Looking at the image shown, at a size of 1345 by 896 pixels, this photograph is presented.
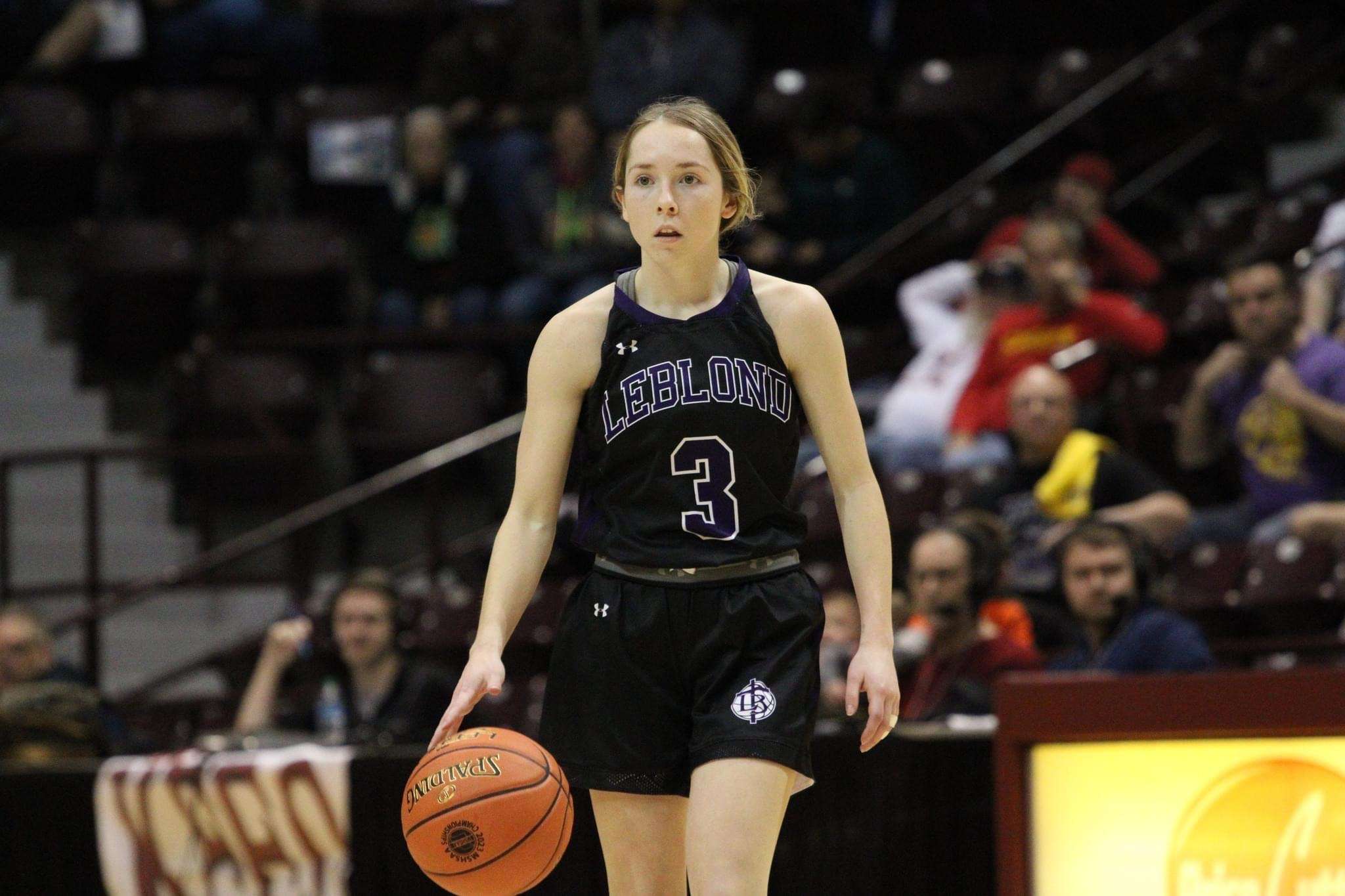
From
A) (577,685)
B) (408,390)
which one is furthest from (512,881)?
(408,390)

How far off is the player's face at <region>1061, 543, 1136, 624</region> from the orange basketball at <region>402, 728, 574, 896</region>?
2.97m

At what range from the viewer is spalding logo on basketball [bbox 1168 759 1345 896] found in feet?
15.4

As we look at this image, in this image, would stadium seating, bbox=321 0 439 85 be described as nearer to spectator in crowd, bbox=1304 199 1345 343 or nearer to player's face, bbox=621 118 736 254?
spectator in crowd, bbox=1304 199 1345 343

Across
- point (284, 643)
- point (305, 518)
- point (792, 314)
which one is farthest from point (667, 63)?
point (792, 314)

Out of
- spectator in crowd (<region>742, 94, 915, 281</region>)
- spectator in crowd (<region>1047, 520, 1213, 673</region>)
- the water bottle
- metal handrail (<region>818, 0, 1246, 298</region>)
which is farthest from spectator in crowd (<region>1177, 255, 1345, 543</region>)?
the water bottle

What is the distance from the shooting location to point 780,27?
11797mm

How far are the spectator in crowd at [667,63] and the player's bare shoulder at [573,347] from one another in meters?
7.31

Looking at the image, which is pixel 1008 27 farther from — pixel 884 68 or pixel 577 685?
pixel 577 685

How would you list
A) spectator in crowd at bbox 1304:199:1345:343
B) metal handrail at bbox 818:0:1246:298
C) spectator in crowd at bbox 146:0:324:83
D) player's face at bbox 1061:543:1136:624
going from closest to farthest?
player's face at bbox 1061:543:1136:624 → spectator in crowd at bbox 1304:199:1345:343 → metal handrail at bbox 818:0:1246:298 → spectator in crowd at bbox 146:0:324:83

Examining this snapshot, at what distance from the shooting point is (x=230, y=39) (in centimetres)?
1223

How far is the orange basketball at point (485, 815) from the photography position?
11.3 ft

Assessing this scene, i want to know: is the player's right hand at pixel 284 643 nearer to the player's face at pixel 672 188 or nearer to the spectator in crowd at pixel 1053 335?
the spectator in crowd at pixel 1053 335

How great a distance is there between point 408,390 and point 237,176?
2.33m

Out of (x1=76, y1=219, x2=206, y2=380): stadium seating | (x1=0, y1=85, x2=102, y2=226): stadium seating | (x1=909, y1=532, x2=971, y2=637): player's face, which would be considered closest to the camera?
(x1=909, y1=532, x2=971, y2=637): player's face
